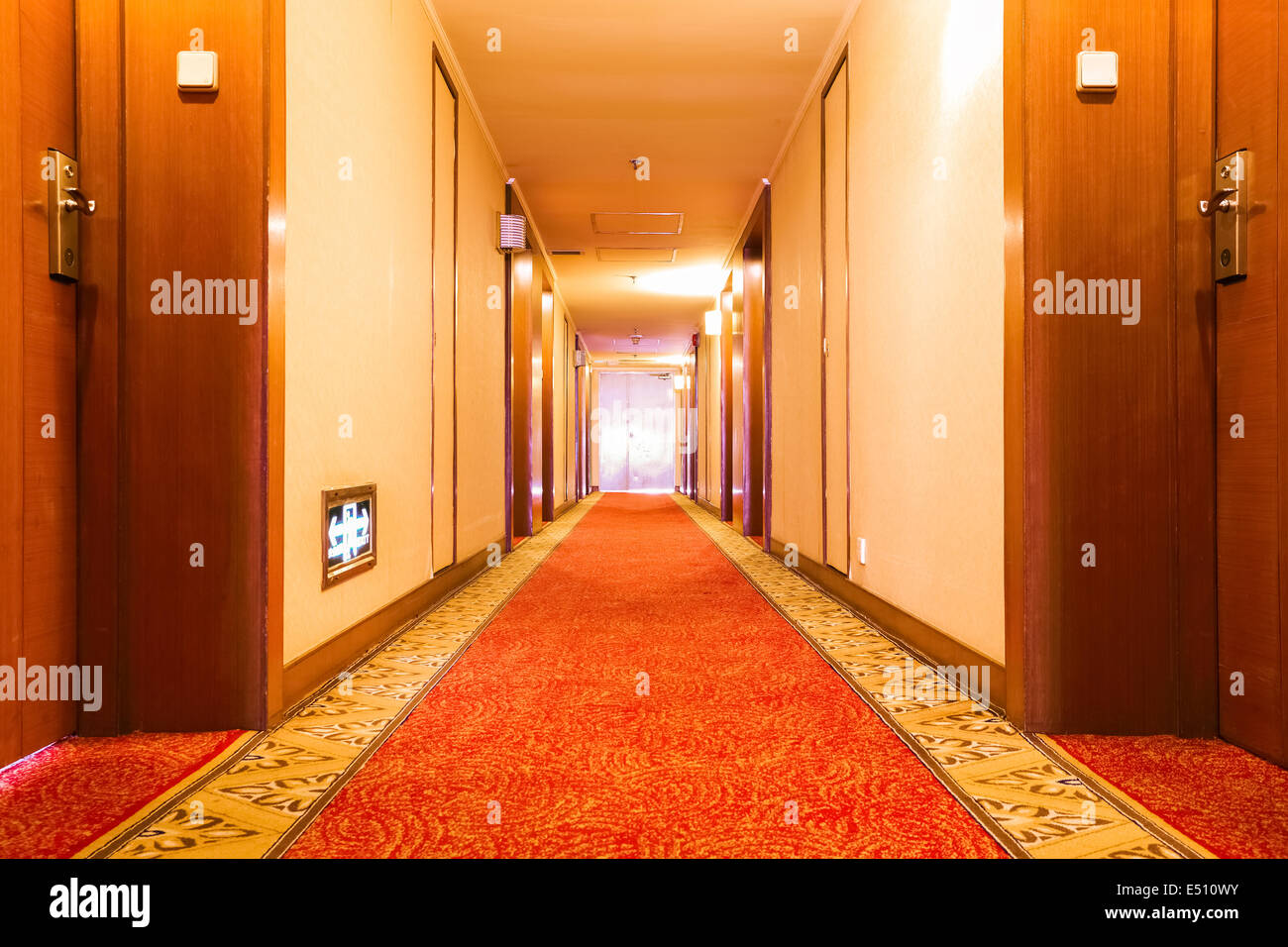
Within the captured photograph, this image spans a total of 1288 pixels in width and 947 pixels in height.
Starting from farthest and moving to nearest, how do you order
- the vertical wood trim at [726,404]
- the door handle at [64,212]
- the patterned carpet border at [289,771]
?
the vertical wood trim at [726,404] < the door handle at [64,212] < the patterned carpet border at [289,771]

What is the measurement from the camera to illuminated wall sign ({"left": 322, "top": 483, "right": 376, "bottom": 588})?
2438 millimetres

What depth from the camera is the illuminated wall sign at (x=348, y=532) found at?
96.0 inches

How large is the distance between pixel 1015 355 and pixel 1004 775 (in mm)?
1097

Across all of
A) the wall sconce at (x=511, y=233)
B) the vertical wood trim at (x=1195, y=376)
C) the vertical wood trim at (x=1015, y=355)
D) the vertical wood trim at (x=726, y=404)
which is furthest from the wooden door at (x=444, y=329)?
the vertical wood trim at (x=726, y=404)

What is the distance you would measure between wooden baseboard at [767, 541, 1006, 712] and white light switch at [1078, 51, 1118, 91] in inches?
63.9

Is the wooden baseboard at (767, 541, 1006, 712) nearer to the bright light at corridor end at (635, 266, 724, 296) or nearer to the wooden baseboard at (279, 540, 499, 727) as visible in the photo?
the wooden baseboard at (279, 540, 499, 727)

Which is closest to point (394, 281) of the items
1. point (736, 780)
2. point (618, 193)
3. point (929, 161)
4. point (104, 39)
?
point (104, 39)

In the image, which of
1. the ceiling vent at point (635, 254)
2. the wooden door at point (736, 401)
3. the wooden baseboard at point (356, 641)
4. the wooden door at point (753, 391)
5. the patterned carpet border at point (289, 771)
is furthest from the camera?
the ceiling vent at point (635, 254)

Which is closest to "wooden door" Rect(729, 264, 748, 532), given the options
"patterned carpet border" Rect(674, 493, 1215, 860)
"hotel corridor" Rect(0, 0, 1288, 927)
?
"hotel corridor" Rect(0, 0, 1288, 927)

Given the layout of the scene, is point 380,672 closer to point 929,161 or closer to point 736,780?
point 736,780

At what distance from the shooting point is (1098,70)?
193 cm

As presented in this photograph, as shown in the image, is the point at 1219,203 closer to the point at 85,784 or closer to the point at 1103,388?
the point at 1103,388

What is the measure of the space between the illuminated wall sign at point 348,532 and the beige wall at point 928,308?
2127 millimetres

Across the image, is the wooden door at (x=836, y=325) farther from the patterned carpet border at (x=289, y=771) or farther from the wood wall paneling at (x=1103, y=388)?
the patterned carpet border at (x=289, y=771)
